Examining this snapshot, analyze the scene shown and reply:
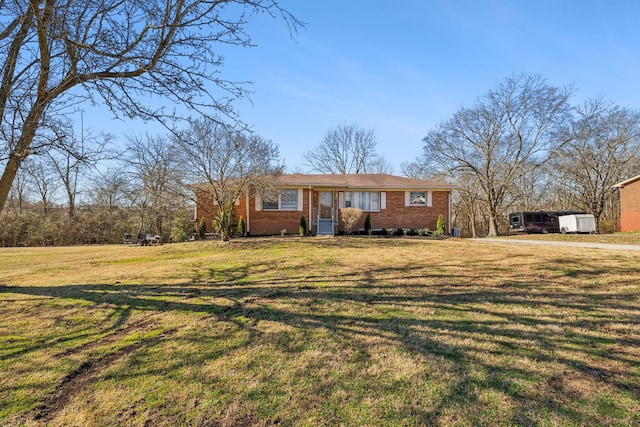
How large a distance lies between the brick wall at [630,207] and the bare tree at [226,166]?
22.7 metres

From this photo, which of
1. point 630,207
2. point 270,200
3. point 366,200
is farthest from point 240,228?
point 630,207

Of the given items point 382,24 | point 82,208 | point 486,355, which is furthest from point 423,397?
point 82,208

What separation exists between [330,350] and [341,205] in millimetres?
14870

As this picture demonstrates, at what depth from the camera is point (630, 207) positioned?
2094 centimetres

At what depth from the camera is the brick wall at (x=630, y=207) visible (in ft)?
67.3

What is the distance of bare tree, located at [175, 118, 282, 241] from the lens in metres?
12.1

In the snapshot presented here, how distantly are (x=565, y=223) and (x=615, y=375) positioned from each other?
24.6 m

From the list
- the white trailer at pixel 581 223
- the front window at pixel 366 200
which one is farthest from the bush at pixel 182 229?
the white trailer at pixel 581 223

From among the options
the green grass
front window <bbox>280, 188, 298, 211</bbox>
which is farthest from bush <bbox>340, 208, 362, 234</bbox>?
the green grass

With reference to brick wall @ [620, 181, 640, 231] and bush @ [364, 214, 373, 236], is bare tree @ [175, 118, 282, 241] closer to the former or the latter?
bush @ [364, 214, 373, 236]

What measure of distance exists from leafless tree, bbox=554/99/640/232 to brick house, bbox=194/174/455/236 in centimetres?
1407

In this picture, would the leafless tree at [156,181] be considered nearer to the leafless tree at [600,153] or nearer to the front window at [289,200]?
the front window at [289,200]

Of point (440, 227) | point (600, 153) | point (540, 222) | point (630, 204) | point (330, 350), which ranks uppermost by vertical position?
point (600, 153)

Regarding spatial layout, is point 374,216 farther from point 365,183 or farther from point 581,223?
point 581,223
